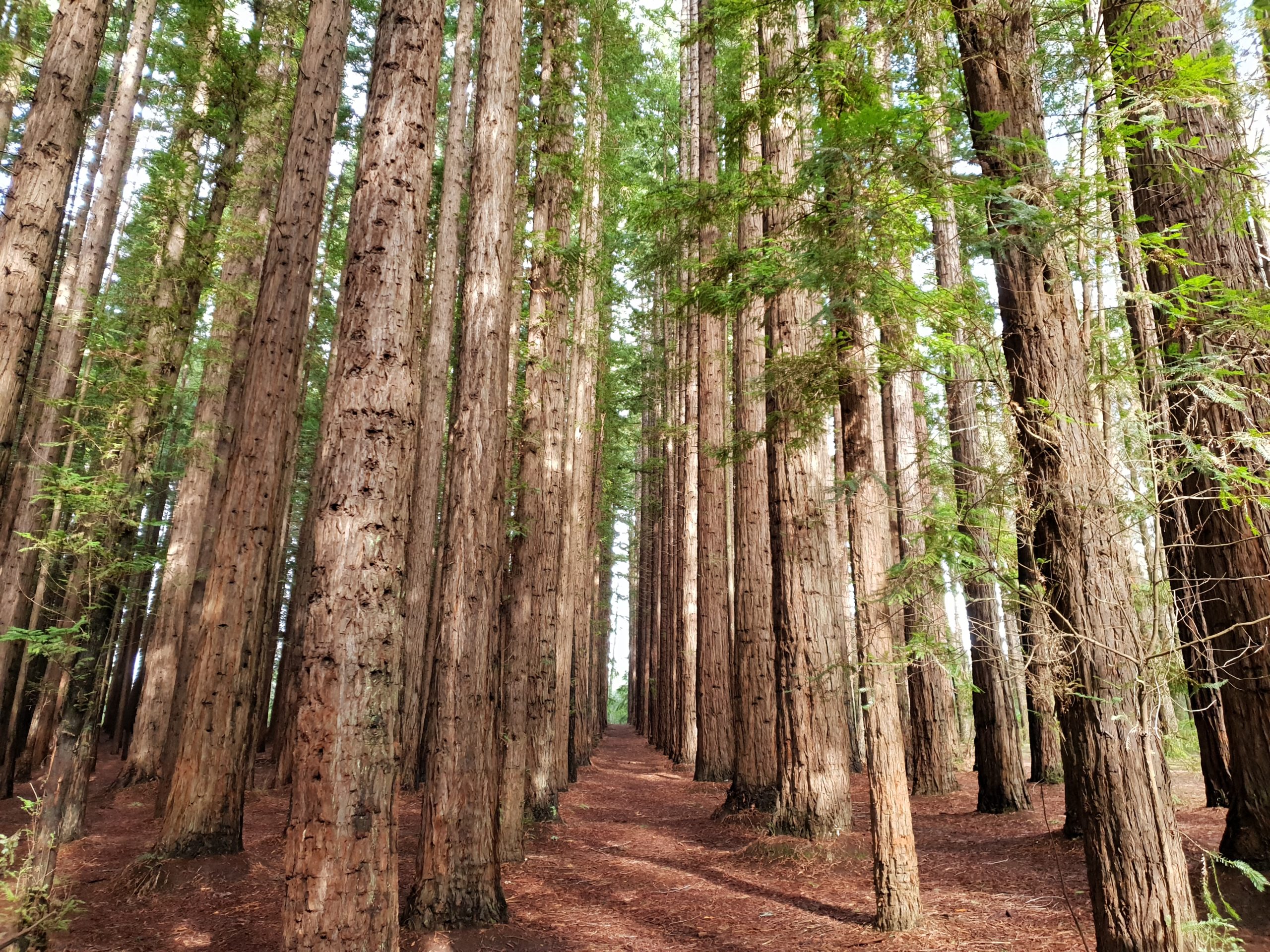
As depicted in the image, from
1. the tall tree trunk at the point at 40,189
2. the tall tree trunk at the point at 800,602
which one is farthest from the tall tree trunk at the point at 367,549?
the tall tree trunk at the point at 800,602

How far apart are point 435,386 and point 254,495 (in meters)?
3.39

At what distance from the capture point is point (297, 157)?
7.84 meters

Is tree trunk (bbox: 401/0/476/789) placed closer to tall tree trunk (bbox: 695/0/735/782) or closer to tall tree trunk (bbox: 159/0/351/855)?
tall tree trunk (bbox: 159/0/351/855)

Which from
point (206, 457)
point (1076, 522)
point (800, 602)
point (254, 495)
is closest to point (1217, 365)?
point (1076, 522)

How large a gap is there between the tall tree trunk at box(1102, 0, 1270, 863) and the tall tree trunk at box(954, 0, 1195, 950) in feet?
2.14

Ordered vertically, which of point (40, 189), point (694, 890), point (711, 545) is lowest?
point (694, 890)

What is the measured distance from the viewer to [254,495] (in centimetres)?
723

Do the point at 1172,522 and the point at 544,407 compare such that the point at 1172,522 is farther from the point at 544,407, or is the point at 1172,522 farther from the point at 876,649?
the point at 544,407

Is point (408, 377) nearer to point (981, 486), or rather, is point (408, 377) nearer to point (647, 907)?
point (647, 907)

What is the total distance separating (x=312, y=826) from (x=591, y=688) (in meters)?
19.1

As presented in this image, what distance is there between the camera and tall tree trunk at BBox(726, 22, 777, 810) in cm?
906

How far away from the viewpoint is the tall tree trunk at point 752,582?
29.7 ft

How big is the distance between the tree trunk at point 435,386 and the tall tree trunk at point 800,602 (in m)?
4.73

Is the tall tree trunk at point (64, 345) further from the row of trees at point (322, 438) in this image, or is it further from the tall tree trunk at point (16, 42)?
the tall tree trunk at point (16, 42)
